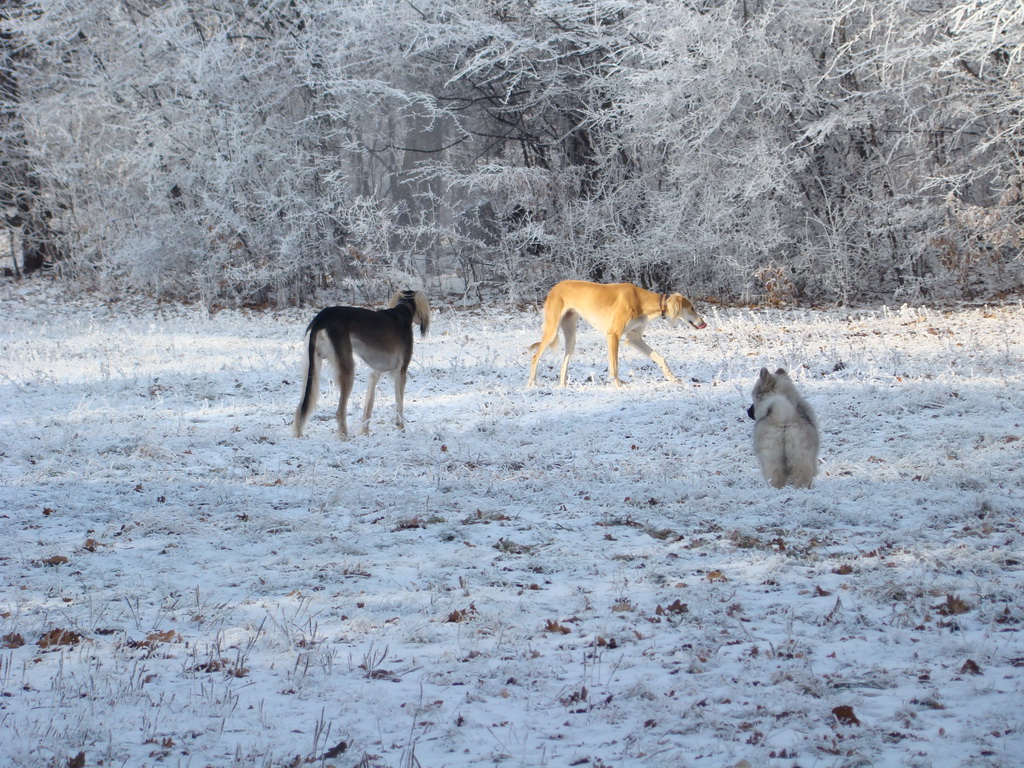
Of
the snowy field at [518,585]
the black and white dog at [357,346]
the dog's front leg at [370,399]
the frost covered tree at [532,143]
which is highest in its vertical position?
the frost covered tree at [532,143]

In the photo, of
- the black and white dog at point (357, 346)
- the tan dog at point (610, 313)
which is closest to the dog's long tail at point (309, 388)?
the black and white dog at point (357, 346)

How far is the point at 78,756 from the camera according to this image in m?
2.97

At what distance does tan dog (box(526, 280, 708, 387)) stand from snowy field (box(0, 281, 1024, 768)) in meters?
1.65

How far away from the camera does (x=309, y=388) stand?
28.8 ft

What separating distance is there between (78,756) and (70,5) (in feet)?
82.6

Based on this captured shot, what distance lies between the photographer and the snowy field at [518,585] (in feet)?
10.5

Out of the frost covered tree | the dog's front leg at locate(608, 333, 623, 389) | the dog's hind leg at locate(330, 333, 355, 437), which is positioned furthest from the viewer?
the frost covered tree

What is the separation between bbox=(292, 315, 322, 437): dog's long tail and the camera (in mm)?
8750

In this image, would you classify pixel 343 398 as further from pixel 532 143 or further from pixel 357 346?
pixel 532 143

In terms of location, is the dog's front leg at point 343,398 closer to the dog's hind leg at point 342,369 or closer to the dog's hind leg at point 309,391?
the dog's hind leg at point 342,369

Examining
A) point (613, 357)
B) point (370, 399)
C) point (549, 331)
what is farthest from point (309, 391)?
point (613, 357)

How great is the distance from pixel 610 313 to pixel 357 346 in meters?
3.98

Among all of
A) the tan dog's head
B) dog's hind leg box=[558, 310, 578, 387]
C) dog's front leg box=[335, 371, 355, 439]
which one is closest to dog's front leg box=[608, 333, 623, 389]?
dog's hind leg box=[558, 310, 578, 387]

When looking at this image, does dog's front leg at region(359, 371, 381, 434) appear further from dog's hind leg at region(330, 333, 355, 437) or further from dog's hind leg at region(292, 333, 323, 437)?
dog's hind leg at region(292, 333, 323, 437)
